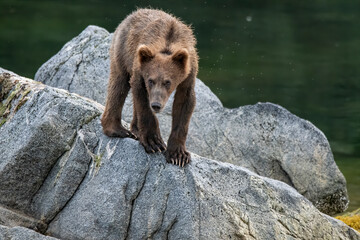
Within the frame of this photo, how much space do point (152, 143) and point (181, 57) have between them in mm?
1021

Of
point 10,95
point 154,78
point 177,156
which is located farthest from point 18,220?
point 154,78

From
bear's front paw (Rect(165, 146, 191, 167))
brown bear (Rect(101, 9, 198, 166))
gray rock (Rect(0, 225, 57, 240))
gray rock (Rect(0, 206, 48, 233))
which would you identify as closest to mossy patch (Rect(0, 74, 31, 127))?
brown bear (Rect(101, 9, 198, 166))

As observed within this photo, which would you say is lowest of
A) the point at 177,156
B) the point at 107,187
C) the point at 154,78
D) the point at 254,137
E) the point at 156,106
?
the point at 254,137

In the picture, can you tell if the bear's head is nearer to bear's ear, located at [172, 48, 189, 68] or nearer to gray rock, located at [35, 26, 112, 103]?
bear's ear, located at [172, 48, 189, 68]

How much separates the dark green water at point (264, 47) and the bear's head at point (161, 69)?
6227 mm

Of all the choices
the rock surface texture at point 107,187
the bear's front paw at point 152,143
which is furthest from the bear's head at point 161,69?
the rock surface texture at point 107,187

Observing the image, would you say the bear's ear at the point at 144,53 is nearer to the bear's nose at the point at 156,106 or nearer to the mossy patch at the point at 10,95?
the bear's nose at the point at 156,106

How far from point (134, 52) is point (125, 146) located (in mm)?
1079

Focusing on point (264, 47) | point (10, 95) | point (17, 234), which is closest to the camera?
point (17, 234)

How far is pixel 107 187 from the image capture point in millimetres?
7906

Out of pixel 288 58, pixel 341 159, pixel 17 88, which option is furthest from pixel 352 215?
A: pixel 288 58

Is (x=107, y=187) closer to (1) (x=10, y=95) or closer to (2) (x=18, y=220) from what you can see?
(2) (x=18, y=220)

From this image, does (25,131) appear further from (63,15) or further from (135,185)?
(63,15)

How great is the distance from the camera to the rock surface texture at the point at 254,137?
1192 cm
